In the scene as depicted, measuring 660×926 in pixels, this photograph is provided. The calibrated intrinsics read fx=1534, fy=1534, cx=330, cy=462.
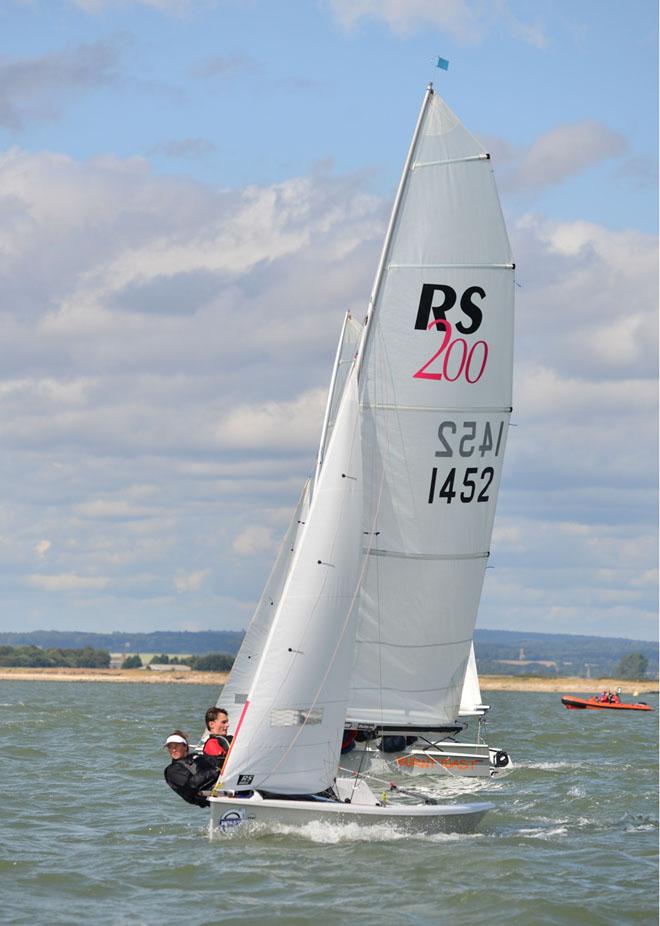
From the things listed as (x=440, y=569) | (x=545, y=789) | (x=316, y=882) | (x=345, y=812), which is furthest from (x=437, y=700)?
(x=545, y=789)

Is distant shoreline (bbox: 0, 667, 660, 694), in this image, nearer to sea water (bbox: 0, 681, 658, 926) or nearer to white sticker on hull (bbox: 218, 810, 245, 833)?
sea water (bbox: 0, 681, 658, 926)

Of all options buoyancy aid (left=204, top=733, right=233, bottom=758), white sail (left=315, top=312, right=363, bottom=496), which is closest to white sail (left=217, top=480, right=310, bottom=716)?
Result: white sail (left=315, top=312, right=363, bottom=496)

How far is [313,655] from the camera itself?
2084 centimetres

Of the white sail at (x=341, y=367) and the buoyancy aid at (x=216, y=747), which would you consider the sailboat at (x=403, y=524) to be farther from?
the white sail at (x=341, y=367)

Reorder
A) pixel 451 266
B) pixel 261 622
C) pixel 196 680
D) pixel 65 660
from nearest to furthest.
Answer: pixel 451 266
pixel 261 622
pixel 196 680
pixel 65 660

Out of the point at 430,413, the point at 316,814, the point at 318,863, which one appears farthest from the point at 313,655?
the point at 430,413

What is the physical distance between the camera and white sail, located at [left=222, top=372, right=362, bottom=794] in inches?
807

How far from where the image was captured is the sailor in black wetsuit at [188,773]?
20.7m

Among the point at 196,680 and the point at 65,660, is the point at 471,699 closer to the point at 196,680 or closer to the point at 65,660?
the point at 196,680

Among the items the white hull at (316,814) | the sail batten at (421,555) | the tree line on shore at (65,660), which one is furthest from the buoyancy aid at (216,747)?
the tree line on shore at (65,660)

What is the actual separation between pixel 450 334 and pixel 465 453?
6.16ft

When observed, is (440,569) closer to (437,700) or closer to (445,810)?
(437,700)

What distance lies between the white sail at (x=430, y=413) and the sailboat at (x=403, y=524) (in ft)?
0.07

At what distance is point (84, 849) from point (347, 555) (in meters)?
5.43
